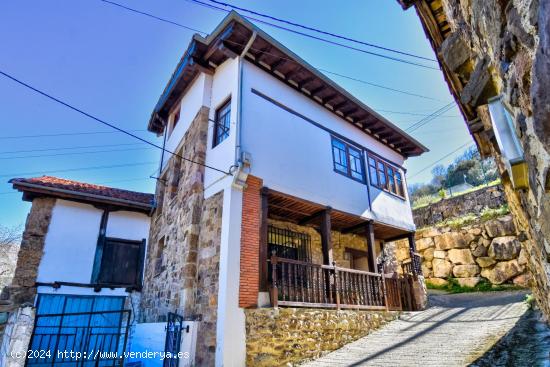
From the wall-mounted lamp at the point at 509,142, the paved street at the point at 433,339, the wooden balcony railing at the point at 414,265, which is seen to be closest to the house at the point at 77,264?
the paved street at the point at 433,339

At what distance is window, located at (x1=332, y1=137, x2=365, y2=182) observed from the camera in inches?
390

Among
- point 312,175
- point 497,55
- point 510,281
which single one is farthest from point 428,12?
point 510,281

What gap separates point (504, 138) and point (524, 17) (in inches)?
31.7

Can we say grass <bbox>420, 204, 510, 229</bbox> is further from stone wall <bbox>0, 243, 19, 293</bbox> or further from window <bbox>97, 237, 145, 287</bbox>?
stone wall <bbox>0, 243, 19, 293</bbox>

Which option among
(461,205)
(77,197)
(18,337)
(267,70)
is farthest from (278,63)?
(461,205)

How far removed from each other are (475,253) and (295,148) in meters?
10.2

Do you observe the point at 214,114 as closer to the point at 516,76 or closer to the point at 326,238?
the point at 326,238

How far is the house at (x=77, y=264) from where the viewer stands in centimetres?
855

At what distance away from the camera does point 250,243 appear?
666 centimetres

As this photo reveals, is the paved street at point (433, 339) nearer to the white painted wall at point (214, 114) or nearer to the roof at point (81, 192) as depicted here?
the white painted wall at point (214, 114)

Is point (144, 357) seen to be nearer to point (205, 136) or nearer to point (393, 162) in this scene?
point (205, 136)

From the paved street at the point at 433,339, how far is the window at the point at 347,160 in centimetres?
437

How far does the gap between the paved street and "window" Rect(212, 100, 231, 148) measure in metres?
5.53

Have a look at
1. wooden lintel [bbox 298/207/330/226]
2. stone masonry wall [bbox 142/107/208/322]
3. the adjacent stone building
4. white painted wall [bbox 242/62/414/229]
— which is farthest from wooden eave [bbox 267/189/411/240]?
the adjacent stone building
